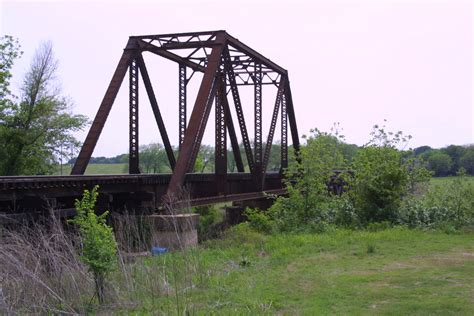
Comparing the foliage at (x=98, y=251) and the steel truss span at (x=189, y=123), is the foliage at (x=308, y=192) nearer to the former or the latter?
the steel truss span at (x=189, y=123)

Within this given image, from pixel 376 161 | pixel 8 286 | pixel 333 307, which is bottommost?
pixel 333 307

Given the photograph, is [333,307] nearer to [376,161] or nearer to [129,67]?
[376,161]

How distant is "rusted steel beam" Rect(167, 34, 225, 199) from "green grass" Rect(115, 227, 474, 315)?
307 cm

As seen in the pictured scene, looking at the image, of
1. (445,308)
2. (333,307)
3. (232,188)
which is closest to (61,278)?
(333,307)

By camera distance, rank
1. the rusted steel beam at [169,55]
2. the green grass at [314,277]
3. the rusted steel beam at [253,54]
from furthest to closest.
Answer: the rusted steel beam at [253,54], the rusted steel beam at [169,55], the green grass at [314,277]

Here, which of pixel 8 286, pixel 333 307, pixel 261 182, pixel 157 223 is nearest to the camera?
pixel 8 286

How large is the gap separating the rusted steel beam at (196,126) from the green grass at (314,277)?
3073 millimetres

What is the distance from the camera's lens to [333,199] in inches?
840

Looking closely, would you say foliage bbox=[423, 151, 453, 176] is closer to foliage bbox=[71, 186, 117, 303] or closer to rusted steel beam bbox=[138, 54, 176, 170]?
rusted steel beam bbox=[138, 54, 176, 170]

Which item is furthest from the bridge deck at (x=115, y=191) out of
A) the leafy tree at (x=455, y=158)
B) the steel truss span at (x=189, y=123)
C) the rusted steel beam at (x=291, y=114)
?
the leafy tree at (x=455, y=158)

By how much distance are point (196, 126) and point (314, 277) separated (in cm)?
940

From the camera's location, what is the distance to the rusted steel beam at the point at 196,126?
1827 centimetres

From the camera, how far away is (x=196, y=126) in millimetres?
19047

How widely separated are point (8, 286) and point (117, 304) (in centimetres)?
146
